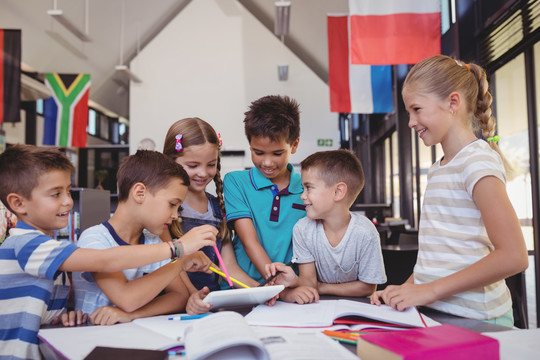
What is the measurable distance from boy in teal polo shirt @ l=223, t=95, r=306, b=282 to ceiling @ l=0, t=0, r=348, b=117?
5.68 metres

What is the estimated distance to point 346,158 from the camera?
5.06 feet

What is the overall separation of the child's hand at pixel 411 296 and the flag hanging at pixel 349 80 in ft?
12.7

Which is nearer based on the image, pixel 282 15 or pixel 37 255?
pixel 37 255

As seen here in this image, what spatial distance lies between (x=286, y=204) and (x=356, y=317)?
68 centimetres

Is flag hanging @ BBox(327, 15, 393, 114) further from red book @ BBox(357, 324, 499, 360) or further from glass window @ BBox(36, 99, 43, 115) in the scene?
glass window @ BBox(36, 99, 43, 115)

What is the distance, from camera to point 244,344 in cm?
67

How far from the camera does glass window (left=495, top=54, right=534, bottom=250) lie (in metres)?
2.95

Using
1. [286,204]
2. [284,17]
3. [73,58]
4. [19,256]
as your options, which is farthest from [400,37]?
[73,58]

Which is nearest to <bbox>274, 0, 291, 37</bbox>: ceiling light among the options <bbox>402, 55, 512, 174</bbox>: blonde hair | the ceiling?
the ceiling

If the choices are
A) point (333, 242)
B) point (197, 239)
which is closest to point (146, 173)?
point (197, 239)

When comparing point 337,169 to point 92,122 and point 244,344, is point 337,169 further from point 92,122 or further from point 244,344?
point 92,122

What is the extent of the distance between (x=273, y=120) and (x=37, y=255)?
904 millimetres

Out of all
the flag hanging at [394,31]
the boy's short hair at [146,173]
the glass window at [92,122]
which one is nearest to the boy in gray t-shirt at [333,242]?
the boy's short hair at [146,173]

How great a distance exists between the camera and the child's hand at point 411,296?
96 centimetres
